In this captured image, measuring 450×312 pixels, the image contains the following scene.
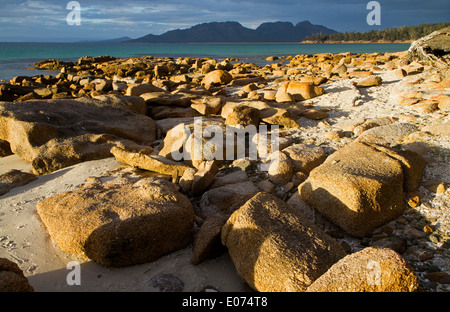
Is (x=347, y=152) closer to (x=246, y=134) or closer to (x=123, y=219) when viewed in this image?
(x=246, y=134)

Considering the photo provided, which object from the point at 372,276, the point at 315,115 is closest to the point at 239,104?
the point at 315,115

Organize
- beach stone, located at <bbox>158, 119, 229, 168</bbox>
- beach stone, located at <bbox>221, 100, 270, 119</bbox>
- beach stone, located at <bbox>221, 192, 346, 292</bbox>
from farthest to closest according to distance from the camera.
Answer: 1. beach stone, located at <bbox>221, 100, 270, 119</bbox>
2. beach stone, located at <bbox>158, 119, 229, 168</bbox>
3. beach stone, located at <bbox>221, 192, 346, 292</bbox>

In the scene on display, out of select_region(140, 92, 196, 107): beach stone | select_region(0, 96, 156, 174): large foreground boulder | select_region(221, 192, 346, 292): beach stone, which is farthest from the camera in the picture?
select_region(140, 92, 196, 107): beach stone

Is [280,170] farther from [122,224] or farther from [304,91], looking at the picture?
[304,91]

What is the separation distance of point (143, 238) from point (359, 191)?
81.3 inches

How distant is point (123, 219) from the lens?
2.94m

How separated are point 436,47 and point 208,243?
35.1ft

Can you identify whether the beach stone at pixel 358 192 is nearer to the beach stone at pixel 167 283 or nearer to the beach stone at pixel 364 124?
the beach stone at pixel 167 283

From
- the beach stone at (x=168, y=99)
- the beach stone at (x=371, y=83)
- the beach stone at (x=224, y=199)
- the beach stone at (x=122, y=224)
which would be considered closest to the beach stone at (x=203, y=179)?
the beach stone at (x=224, y=199)

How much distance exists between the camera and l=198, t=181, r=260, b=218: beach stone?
3.69 metres

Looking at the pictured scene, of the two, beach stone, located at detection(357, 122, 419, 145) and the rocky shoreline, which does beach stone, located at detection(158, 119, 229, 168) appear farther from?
beach stone, located at detection(357, 122, 419, 145)

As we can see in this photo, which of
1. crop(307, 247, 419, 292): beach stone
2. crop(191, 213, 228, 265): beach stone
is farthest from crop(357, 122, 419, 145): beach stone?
crop(307, 247, 419, 292): beach stone

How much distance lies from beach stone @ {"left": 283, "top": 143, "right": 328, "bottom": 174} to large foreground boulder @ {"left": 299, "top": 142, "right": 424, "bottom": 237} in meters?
0.60

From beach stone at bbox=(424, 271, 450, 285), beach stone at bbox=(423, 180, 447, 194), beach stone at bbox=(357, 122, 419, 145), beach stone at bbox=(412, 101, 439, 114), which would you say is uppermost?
beach stone at bbox=(412, 101, 439, 114)
